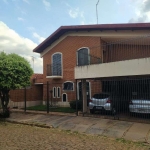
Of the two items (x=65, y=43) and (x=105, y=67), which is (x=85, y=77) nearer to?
(x=105, y=67)

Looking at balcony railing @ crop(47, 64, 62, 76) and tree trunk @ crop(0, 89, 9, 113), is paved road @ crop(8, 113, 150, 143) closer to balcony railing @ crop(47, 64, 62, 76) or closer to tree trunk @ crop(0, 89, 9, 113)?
tree trunk @ crop(0, 89, 9, 113)

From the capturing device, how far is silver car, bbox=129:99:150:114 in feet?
34.2

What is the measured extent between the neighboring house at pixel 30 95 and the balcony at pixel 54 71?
1948 millimetres

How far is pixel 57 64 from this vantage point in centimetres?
1905

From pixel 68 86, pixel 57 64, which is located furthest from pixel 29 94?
pixel 68 86

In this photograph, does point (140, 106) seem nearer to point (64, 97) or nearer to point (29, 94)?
point (64, 97)

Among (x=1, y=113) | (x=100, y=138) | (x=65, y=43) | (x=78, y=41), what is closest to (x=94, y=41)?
(x=78, y=41)

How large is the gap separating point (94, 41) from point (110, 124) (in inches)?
336

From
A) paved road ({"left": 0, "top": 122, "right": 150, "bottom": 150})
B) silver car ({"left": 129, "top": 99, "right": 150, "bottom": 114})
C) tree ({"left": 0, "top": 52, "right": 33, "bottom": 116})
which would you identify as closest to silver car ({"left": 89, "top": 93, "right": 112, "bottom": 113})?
silver car ({"left": 129, "top": 99, "right": 150, "bottom": 114})

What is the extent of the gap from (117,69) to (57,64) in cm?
929

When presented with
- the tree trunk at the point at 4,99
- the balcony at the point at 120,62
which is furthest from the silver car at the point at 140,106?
the tree trunk at the point at 4,99

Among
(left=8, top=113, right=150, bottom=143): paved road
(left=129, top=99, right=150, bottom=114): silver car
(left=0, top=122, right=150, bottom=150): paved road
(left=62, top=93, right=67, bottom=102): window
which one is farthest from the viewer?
(left=62, top=93, right=67, bottom=102): window

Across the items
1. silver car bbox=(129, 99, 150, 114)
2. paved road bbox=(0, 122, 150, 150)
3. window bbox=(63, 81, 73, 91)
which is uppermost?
window bbox=(63, 81, 73, 91)

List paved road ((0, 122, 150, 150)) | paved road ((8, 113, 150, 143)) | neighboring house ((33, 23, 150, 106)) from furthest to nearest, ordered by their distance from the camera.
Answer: neighboring house ((33, 23, 150, 106))
paved road ((8, 113, 150, 143))
paved road ((0, 122, 150, 150))
